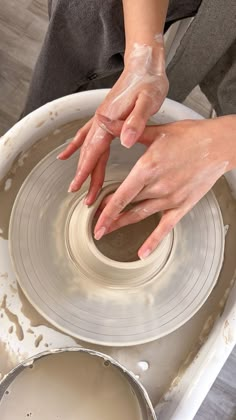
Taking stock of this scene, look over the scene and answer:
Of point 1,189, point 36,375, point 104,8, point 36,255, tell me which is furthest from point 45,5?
point 36,375

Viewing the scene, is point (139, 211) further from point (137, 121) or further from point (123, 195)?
point (137, 121)

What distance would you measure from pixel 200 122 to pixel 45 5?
4.09 feet

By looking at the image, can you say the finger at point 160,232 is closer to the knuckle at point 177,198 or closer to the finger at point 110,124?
the knuckle at point 177,198

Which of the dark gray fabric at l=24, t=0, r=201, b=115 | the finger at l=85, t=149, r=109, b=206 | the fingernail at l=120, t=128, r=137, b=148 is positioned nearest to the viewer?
the fingernail at l=120, t=128, r=137, b=148

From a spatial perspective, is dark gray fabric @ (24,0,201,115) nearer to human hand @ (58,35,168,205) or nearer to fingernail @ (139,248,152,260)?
human hand @ (58,35,168,205)

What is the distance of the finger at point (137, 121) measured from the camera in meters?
0.88

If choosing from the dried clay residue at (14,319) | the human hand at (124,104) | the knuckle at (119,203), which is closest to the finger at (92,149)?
the human hand at (124,104)

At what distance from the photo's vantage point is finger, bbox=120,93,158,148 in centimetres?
88

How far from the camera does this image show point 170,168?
0.93 metres

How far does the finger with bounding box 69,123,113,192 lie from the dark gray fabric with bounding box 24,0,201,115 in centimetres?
28

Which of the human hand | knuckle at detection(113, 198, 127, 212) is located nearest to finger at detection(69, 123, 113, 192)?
the human hand

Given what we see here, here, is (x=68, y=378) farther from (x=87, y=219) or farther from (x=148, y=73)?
(x=148, y=73)

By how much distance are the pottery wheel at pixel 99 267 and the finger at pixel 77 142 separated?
9cm

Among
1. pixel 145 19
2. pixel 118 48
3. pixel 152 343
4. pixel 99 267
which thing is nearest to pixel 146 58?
pixel 145 19
